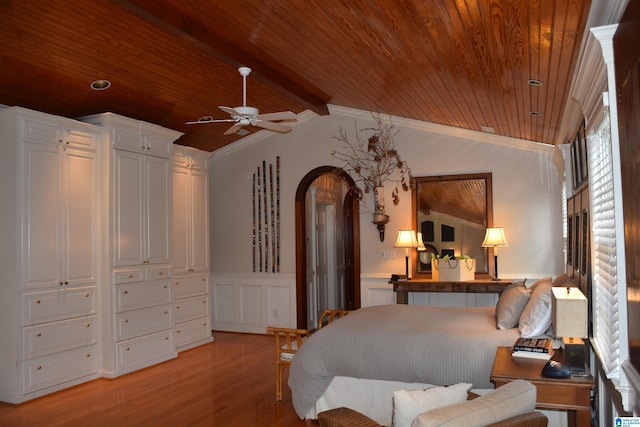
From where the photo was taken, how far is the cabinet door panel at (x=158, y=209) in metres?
6.11

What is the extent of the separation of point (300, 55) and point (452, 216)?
2963mm

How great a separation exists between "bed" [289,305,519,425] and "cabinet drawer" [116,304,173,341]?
7.56 ft

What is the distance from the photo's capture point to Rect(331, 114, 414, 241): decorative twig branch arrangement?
708 cm

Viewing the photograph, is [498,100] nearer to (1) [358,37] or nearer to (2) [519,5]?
(1) [358,37]

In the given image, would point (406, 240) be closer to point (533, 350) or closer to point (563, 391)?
point (533, 350)

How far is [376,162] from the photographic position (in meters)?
7.20

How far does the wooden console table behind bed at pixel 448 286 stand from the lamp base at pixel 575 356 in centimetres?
342

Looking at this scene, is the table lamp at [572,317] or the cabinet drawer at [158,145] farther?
the cabinet drawer at [158,145]

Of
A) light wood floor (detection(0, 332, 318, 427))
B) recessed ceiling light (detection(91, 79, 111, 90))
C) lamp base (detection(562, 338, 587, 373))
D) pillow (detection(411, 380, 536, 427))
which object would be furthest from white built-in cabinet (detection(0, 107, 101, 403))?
lamp base (detection(562, 338, 587, 373))

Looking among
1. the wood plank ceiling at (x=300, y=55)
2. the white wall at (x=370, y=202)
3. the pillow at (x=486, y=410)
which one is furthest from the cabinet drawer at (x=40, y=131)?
the pillow at (x=486, y=410)

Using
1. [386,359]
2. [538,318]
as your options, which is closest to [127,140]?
[386,359]

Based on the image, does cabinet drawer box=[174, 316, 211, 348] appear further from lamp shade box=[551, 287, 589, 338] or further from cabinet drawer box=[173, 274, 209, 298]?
lamp shade box=[551, 287, 589, 338]

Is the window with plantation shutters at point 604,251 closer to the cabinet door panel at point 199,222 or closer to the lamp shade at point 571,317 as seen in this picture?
the lamp shade at point 571,317

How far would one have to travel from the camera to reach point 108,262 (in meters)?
5.57
